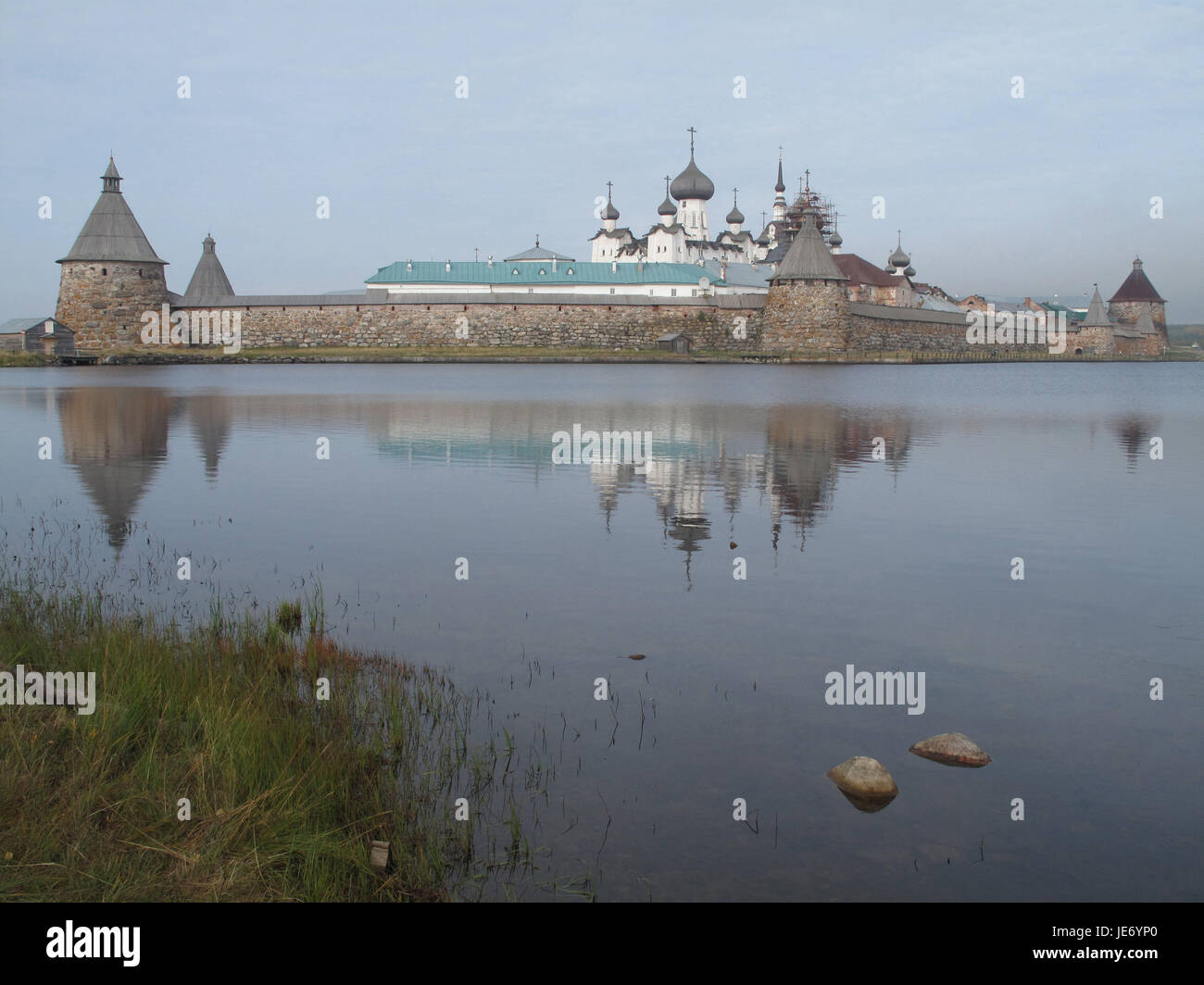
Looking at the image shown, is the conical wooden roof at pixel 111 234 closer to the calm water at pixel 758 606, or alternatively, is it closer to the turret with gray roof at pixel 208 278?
the turret with gray roof at pixel 208 278

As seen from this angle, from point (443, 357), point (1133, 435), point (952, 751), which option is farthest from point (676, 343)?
point (952, 751)

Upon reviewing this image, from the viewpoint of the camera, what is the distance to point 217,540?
9.02m

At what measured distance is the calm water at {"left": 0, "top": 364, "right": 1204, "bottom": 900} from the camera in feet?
13.4

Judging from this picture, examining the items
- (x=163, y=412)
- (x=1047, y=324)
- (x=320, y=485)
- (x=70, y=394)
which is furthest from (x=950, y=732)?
(x=1047, y=324)

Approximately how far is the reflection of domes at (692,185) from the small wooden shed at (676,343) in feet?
84.1

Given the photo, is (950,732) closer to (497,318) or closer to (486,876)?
(486,876)

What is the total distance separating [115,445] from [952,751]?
46.5 ft

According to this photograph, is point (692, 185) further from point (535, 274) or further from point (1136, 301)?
point (1136, 301)

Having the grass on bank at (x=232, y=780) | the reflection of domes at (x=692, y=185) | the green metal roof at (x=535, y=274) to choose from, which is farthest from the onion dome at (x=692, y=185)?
the grass on bank at (x=232, y=780)

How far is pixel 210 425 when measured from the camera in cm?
1892

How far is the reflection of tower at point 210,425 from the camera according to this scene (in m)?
14.3

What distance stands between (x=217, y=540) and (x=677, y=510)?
13.9ft

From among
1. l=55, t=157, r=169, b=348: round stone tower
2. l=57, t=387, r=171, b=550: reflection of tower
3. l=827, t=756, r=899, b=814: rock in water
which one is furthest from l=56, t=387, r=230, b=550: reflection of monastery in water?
l=55, t=157, r=169, b=348: round stone tower

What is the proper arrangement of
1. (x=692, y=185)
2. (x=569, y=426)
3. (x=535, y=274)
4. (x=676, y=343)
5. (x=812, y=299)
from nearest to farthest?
(x=569, y=426) → (x=812, y=299) → (x=676, y=343) → (x=535, y=274) → (x=692, y=185)
